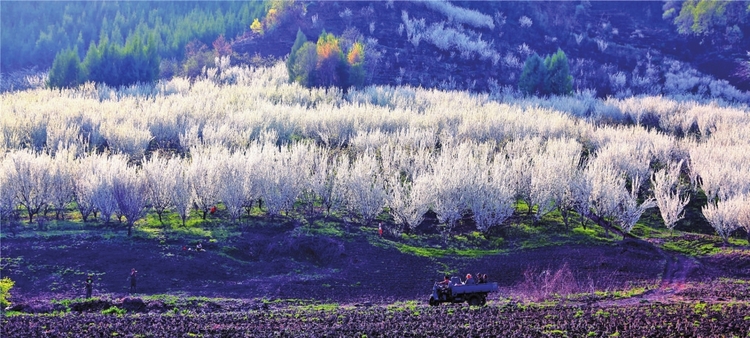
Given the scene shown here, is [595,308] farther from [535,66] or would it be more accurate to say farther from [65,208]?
[535,66]

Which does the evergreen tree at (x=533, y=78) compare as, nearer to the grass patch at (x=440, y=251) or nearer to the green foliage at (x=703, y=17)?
the green foliage at (x=703, y=17)

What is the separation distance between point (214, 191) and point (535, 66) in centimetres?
5461

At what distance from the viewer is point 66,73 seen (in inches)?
3044

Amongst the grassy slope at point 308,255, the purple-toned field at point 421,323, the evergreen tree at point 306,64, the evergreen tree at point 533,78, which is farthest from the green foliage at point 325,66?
the purple-toned field at point 421,323

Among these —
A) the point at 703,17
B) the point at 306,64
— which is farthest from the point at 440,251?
the point at 703,17

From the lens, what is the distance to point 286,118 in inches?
2338

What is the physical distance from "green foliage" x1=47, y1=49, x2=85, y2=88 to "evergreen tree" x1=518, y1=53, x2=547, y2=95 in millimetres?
47270

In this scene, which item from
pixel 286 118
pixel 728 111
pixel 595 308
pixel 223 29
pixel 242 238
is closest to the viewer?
pixel 595 308

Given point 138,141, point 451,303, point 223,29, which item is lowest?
point 451,303

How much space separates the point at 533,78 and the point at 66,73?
49552mm

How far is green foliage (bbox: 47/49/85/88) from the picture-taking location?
76625mm

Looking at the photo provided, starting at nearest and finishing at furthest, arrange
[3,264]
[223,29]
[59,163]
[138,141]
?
1. [3,264]
2. [59,163]
3. [138,141]
4. [223,29]

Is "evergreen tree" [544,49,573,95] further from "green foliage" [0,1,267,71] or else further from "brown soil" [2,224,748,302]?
"brown soil" [2,224,748,302]

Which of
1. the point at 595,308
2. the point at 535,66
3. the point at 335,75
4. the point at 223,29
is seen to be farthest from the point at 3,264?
the point at 223,29
